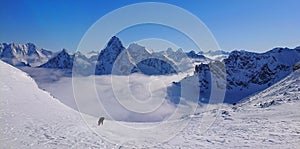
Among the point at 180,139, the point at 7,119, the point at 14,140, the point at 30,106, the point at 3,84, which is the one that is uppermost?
the point at 3,84

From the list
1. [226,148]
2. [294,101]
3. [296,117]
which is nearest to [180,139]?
[226,148]

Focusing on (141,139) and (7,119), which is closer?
(141,139)

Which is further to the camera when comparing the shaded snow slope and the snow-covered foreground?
the shaded snow slope

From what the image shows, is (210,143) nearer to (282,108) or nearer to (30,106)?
(282,108)

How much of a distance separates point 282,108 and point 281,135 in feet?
26.8

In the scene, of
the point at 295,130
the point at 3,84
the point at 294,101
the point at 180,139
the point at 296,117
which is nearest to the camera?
the point at 295,130

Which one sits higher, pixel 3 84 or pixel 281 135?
pixel 3 84

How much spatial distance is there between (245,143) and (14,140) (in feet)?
45.6

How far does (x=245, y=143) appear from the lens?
14.5 meters

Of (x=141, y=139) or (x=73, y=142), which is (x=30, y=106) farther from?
(x=141, y=139)

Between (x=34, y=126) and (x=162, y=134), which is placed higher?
(x=34, y=126)

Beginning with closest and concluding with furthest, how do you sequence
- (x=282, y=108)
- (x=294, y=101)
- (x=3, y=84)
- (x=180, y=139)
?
(x=180, y=139), (x=282, y=108), (x=294, y=101), (x=3, y=84)

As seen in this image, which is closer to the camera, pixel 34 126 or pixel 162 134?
pixel 34 126

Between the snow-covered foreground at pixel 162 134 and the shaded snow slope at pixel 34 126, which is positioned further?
the shaded snow slope at pixel 34 126
